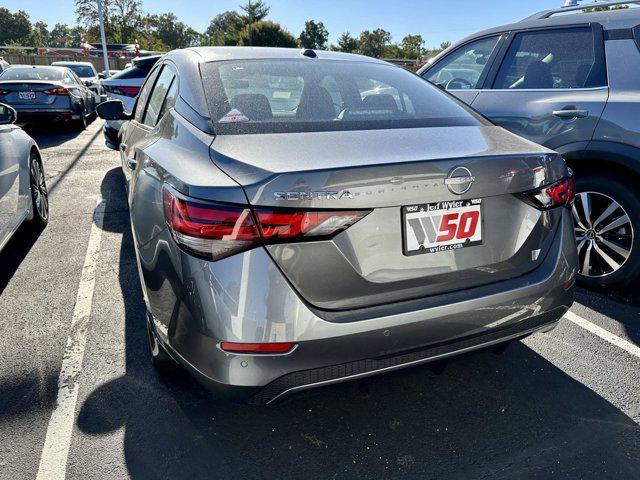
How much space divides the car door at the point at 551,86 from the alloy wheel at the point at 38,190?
3962mm

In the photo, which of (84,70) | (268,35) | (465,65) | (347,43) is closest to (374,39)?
(347,43)

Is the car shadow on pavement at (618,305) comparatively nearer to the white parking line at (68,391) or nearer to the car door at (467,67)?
the car door at (467,67)

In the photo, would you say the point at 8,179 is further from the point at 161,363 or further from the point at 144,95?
the point at 161,363

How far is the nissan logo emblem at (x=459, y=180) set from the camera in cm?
174

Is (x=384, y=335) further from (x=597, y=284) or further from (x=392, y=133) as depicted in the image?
(x=597, y=284)

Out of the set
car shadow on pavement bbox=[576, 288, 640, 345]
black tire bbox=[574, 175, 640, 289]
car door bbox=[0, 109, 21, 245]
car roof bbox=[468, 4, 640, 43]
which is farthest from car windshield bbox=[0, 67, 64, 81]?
car shadow on pavement bbox=[576, 288, 640, 345]

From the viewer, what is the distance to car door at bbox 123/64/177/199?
269cm

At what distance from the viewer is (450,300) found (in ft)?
6.02

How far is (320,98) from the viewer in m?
2.41

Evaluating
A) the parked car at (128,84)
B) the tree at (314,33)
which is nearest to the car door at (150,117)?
the parked car at (128,84)

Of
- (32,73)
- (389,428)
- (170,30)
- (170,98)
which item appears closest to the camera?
(389,428)

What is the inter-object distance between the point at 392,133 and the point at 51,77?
454 inches

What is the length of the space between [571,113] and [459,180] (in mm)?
2145

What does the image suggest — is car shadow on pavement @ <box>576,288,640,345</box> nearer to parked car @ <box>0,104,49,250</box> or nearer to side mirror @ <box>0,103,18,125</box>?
parked car @ <box>0,104,49,250</box>
